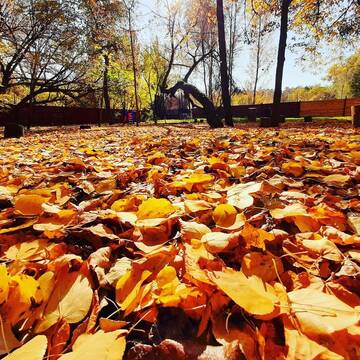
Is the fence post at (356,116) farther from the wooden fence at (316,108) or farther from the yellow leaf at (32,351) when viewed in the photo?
the wooden fence at (316,108)

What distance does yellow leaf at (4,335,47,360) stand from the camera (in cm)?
49

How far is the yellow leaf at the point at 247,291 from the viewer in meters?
0.54

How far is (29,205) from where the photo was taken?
1.11 metres

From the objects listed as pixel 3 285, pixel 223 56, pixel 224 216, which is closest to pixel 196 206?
pixel 224 216

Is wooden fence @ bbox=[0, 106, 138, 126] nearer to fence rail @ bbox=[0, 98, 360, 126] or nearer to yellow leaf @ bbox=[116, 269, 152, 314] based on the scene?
fence rail @ bbox=[0, 98, 360, 126]

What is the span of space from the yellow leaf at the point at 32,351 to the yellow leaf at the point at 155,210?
496 millimetres

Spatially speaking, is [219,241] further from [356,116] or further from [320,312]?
[356,116]

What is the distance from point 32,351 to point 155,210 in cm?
56

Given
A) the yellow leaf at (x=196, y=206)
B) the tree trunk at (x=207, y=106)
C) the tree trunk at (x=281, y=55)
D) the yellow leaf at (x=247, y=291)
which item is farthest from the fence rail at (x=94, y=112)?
the yellow leaf at (x=247, y=291)

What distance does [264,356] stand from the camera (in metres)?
0.49

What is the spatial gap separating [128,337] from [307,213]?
68 cm

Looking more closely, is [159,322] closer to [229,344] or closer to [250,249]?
[229,344]

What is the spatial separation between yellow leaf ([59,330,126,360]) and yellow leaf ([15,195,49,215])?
0.68 m

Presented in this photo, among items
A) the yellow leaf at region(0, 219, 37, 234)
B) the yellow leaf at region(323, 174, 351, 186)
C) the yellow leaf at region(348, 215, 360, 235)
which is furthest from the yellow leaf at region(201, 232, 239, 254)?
the yellow leaf at region(323, 174, 351, 186)
